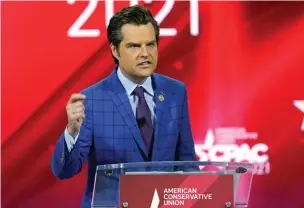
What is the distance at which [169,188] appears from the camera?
1626 millimetres

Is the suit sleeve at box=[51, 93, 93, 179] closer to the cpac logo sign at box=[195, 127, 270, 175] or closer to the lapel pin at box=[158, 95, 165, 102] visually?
the lapel pin at box=[158, 95, 165, 102]

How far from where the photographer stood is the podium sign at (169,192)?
63.6 inches

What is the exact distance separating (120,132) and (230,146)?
1277mm

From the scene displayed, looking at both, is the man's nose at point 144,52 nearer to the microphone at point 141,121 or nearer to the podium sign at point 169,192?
the microphone at point 141,121

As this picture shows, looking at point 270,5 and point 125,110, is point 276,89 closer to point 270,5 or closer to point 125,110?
point 270,5

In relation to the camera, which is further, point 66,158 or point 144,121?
point 144,121

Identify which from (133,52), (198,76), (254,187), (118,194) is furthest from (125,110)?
(254,187)

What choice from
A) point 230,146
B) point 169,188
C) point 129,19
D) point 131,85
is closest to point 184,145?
point 131,85

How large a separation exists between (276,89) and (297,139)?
30cm

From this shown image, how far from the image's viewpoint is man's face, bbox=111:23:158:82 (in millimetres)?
2180

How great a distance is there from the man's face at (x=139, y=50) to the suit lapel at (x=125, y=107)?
0.08m

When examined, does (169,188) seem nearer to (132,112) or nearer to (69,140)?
(69,140)

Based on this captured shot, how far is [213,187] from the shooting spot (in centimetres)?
163

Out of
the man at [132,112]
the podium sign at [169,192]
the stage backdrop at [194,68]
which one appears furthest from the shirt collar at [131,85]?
the stage backdrop at [194,68]
